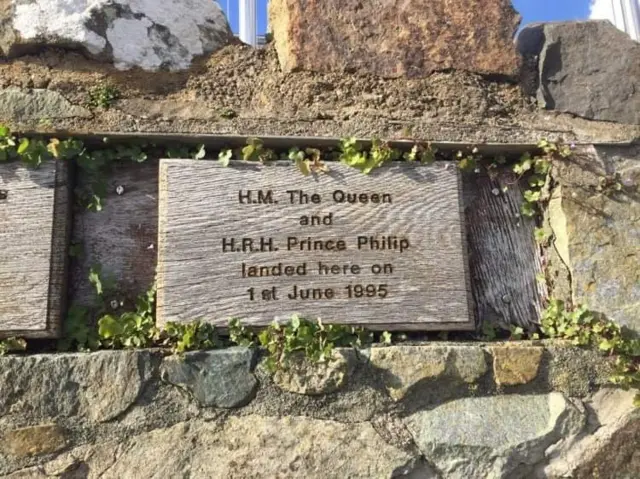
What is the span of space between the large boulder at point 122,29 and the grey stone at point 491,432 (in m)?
1.40

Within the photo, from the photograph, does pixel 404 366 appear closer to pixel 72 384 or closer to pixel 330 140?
pixel 330 140

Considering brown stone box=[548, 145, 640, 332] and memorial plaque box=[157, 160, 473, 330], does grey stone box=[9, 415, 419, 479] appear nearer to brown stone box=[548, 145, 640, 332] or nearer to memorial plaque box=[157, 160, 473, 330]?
memorial plaque box=[157, 160, 473, 330]

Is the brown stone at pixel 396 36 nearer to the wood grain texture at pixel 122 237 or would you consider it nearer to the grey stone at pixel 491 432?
the wood grain texture at pixel 122 237

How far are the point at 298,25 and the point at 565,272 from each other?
1209 mm

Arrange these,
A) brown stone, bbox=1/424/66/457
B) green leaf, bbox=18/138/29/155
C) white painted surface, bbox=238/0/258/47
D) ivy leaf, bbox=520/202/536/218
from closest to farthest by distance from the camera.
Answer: brown stone, bbox=1/424/66/457 → green leaf, bbox=18/138/29/155 → ivy leaf, bbox=520/202/536/218 → white painted surface, bbox=238/0/258/47

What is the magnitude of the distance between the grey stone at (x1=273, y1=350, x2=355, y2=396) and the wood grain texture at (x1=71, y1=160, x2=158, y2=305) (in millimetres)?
506

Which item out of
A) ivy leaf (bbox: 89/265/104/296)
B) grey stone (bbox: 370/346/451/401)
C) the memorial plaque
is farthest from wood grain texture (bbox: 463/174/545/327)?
ivy leaf (bbox: 89/265/104/296)

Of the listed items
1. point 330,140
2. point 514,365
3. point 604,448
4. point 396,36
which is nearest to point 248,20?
point 396,36

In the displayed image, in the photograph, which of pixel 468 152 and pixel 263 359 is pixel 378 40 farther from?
pixel 263 359

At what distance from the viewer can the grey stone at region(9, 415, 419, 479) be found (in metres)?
1.89

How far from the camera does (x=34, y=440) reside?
1.87 m

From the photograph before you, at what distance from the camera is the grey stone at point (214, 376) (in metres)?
1.96

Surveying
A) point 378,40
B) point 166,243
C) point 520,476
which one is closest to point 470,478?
point 520,476

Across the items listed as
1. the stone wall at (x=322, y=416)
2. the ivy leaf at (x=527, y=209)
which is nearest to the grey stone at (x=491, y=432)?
the stone wall at (x=322, y=416)
